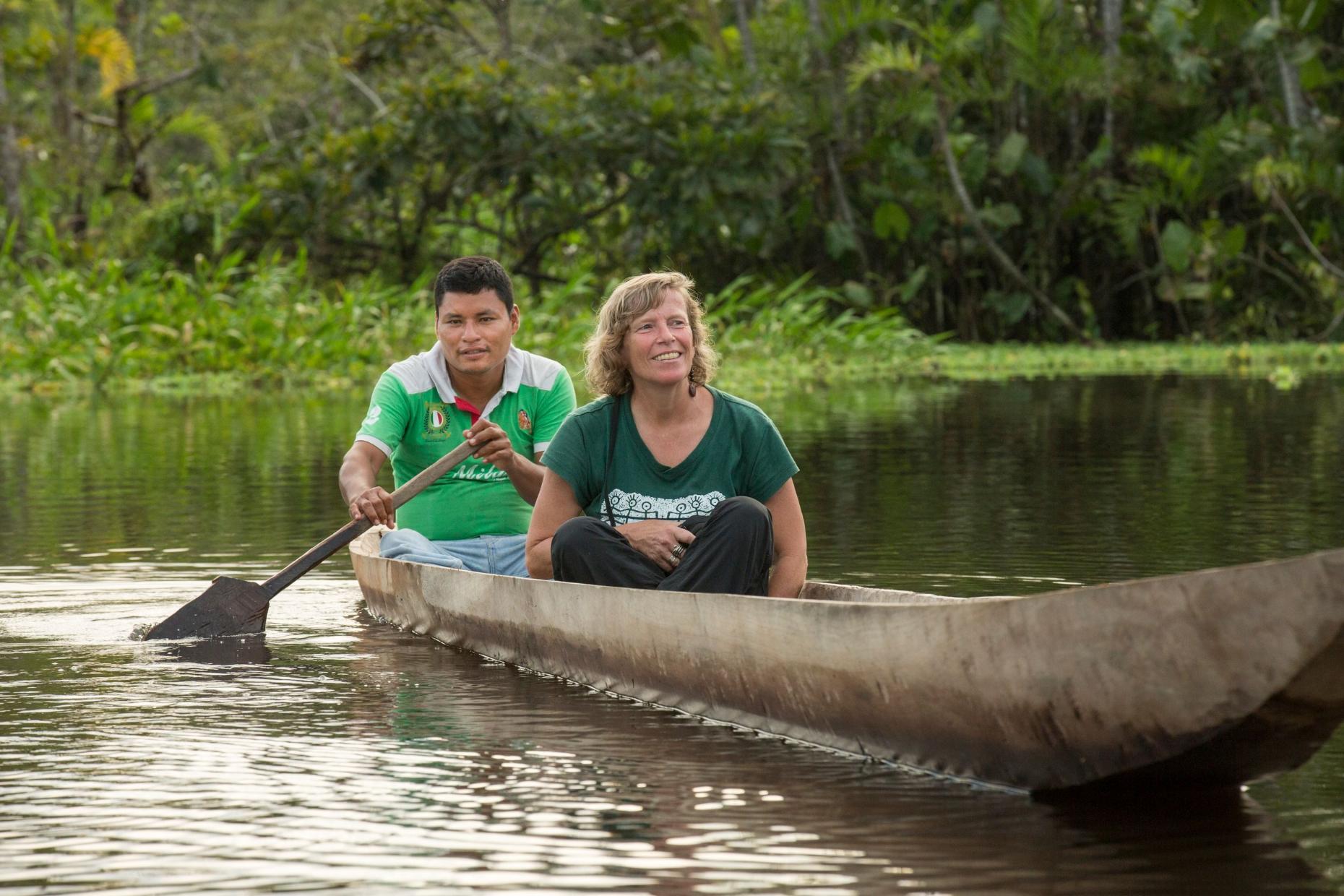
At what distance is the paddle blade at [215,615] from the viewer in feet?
20.9

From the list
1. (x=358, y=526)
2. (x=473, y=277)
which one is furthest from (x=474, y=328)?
(x=358, y=526)

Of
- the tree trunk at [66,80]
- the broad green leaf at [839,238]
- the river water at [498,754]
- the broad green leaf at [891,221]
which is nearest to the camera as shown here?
the river water at [498,754]

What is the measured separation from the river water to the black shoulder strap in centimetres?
51

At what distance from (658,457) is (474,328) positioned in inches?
50.3

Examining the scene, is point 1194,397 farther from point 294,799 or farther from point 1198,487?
point 294,799

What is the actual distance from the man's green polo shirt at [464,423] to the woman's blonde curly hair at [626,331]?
1.21 meters

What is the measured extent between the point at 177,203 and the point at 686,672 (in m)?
18.1

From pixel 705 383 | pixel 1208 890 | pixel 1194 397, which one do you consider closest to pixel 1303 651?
pixel 1208 890

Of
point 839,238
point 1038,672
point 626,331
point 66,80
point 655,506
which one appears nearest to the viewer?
point 1038,672

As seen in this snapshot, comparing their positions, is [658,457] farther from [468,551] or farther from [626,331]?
[468,551]

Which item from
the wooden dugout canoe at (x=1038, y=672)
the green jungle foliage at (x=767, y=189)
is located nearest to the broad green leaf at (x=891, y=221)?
the green jungle foliage at (x=767, y=189)

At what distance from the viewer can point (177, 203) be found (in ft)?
72.0

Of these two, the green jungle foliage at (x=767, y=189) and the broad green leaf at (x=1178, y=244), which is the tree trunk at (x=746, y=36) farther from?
the broad green leaf at (x=1178, y=244)

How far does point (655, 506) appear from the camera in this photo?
532 centimetres
